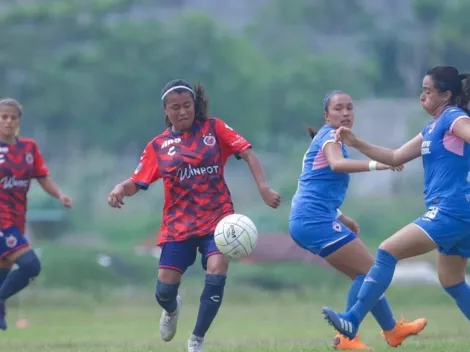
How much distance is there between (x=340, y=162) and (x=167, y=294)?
1794mm

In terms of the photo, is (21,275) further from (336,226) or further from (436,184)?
(436,184)

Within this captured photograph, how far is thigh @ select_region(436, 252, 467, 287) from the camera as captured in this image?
9695mm

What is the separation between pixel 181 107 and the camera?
9922mm

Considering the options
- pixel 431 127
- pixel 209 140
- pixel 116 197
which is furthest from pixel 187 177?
pixel 431 127

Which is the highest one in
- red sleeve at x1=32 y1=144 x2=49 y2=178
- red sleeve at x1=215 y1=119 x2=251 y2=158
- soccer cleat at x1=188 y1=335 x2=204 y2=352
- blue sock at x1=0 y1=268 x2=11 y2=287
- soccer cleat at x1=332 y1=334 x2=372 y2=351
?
red sleeve at x1=215 y1=119 x2=251 y2=158

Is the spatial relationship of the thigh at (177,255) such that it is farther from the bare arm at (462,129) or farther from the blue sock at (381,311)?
the bare arm at (462,129)

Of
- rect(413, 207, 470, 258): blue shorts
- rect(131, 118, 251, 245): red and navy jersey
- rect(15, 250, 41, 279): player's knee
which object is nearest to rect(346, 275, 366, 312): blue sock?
rect(413, 207, 470, 258): blue shorts

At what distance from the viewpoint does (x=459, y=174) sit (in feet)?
30.4

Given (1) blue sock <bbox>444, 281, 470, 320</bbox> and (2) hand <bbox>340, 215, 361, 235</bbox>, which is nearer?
(1) blue sock <bbox>444, 281, 470, 320</bbox>

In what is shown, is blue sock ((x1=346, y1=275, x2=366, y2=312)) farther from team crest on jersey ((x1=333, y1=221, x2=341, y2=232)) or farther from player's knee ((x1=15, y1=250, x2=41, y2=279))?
player's knee ((x1=15, y1=250, x2=41, y2=279))

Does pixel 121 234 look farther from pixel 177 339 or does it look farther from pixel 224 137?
pixel 224 137

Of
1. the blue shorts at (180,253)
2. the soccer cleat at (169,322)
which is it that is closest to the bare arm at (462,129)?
the blue shorts at (180,253)

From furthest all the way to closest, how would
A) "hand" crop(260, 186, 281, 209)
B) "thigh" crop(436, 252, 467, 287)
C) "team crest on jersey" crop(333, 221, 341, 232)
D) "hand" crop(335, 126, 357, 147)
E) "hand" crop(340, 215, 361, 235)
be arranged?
"hand" crop(340, 215, 361, 235)
"team crest on jersey" crop(333, 221, 341, 232)
"thigh" crop(436, 252, 467, 287)
"hand" crop(260, 186, 281, 209)
"hand" crop(335, 126, 357, 147)

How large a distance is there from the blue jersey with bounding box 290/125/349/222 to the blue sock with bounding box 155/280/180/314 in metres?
1.14
